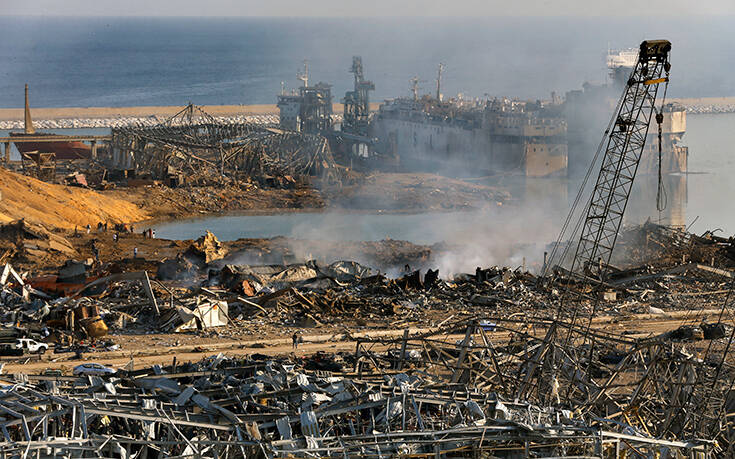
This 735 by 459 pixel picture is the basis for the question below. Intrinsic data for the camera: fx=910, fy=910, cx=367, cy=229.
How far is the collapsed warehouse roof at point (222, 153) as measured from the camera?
55594mm

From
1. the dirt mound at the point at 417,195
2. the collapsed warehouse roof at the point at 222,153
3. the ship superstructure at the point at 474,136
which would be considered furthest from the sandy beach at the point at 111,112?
the dirt mound at the point at 417,195

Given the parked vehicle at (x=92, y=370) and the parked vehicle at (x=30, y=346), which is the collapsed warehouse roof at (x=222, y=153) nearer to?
the parked vehicle at (x=30, y=346)

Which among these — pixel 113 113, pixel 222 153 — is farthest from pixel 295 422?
pixel 113 113

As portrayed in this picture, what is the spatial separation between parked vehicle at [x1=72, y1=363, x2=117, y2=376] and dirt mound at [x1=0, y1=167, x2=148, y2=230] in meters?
20.9

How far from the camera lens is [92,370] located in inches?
695

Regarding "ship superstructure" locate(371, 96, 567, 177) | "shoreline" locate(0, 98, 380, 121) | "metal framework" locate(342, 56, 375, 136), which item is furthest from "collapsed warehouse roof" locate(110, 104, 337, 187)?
"shoreline" locate(0, 98, 380, 121)

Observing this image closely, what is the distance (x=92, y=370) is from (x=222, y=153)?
38382 mm

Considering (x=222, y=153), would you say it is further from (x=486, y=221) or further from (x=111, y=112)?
(x=111, y=112)

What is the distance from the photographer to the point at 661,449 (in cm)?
1305

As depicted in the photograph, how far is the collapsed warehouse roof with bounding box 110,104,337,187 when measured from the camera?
5559 centimetres

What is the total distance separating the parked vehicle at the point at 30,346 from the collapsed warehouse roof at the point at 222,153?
108 feet

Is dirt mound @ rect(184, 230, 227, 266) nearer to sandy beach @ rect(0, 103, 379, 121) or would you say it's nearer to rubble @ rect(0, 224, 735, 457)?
rubble @ rect(0, 224, 735, 457)

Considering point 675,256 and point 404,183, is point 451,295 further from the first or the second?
point 404,183

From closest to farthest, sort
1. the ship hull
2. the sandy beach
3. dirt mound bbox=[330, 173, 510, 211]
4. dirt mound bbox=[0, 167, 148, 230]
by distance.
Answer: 1. dirt mound bbox=[0, 167, 148, 230]
2. dirt mound bbox=[330, 173, 510, 211]
3. the ship hull
4. the sandy beach
